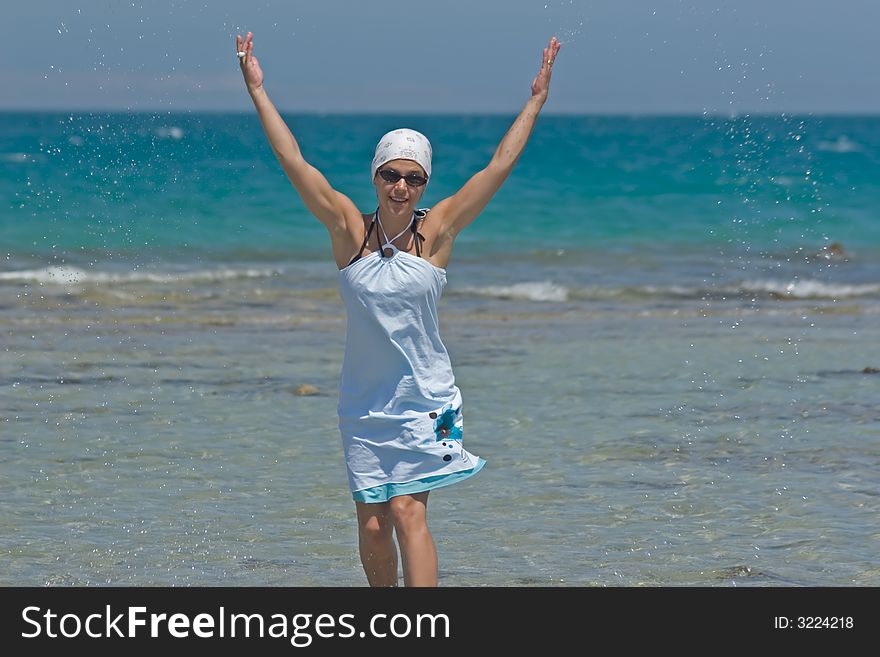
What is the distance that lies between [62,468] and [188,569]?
1986mm

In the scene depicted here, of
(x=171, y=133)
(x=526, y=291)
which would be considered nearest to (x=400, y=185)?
(x=526, y=291)

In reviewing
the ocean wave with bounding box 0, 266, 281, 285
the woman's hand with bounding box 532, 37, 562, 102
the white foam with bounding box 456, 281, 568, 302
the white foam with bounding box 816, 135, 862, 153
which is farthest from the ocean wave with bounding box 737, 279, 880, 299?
the white foam with bounding box 816, 135, 862, 153

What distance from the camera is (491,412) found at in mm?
9562

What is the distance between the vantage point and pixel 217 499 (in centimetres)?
734

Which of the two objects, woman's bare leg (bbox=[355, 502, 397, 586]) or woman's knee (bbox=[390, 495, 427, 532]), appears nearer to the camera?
woman's knee (bbox=[390, 495, 427, 532])

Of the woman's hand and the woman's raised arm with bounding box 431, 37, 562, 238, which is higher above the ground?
the woman's hand

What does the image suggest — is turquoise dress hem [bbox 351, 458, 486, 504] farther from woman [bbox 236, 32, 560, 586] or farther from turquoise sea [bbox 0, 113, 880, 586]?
turquoise sea [bbox 0, 113, 880, 586]

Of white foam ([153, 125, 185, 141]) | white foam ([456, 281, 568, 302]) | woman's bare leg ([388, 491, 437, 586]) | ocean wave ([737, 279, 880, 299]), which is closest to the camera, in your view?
woman's bare leg ([388, 491, 437, 586])

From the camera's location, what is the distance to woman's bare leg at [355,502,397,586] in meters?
5.12

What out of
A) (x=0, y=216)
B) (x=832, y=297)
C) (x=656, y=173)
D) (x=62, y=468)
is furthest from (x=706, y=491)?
(x=656, y=173)

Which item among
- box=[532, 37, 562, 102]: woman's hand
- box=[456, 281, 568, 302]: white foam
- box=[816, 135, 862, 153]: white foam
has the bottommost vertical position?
box=[532, 37, 562, 102]: woman's hand

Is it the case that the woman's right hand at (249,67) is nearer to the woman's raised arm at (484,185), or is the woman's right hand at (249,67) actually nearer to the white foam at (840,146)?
the woman's raised arm at (484,185)

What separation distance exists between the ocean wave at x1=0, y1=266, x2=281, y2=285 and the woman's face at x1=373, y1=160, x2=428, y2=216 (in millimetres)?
13405
